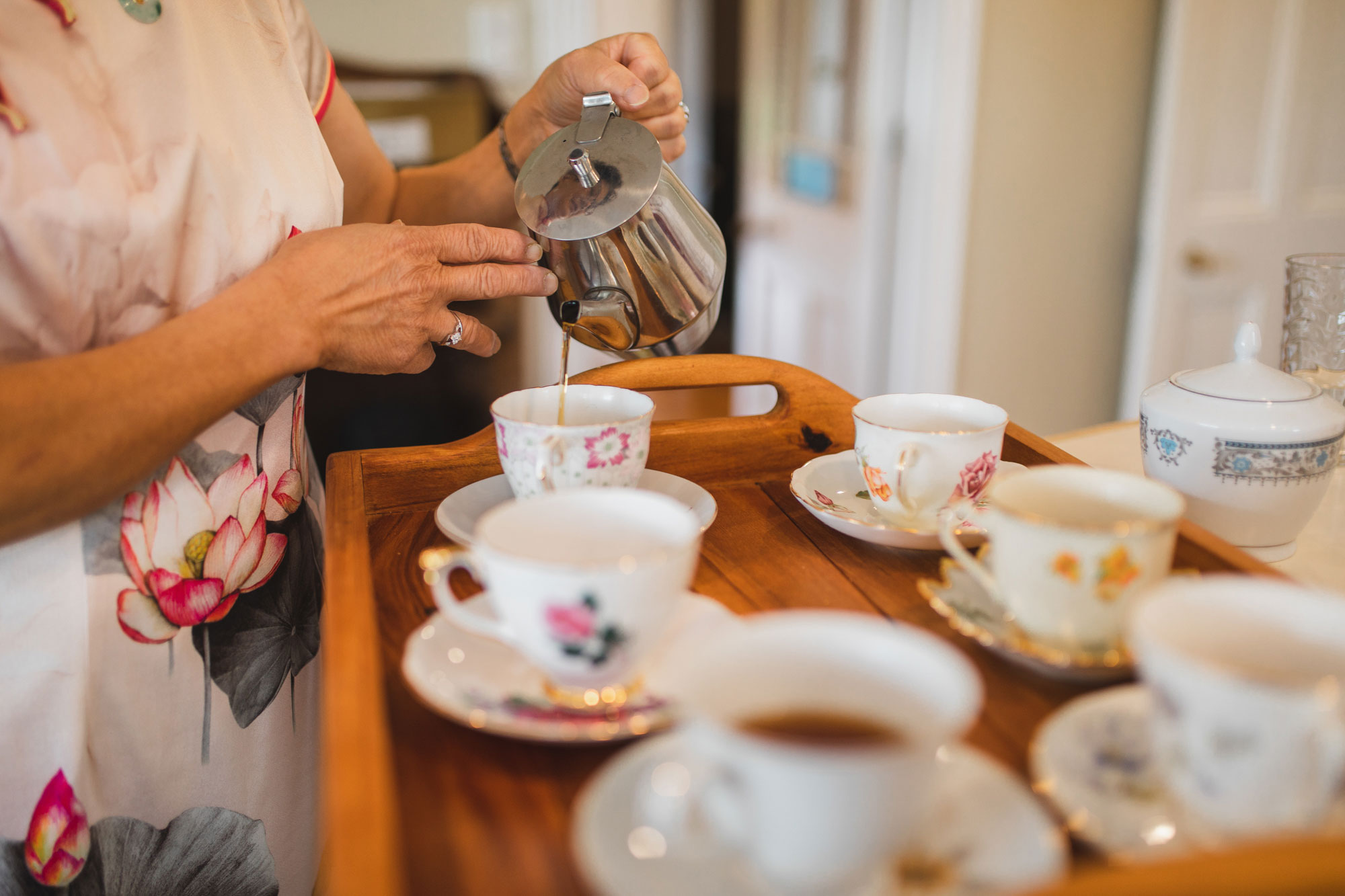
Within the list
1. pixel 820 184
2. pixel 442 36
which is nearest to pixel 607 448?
pixel 442 36

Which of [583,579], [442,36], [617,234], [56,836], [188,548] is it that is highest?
[442,36]

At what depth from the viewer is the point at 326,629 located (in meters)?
0.52

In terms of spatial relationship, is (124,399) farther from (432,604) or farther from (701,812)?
(701,812)

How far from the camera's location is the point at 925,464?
2.15 ft

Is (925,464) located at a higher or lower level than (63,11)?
lower

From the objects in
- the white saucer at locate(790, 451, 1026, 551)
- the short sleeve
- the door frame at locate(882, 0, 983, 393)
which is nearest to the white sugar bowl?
the white saucer at locate(790, 451, 1026, 551)

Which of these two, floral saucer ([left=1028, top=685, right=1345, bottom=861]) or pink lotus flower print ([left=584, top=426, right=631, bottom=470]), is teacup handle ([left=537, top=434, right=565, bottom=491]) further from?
floral saucer ([left=1028, top=685, right=1345, bottom=861])

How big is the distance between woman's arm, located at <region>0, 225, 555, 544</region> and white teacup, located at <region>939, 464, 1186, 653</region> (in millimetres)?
425

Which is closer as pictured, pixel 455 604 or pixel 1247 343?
pixel 455 604

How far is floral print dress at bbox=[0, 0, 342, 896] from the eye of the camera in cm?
64

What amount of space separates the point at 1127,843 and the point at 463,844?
261 mm

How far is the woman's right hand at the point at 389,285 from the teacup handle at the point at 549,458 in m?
0.17

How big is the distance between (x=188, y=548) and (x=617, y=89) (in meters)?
0.52

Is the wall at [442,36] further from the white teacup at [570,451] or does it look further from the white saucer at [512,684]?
the white saucer at [512,684]
